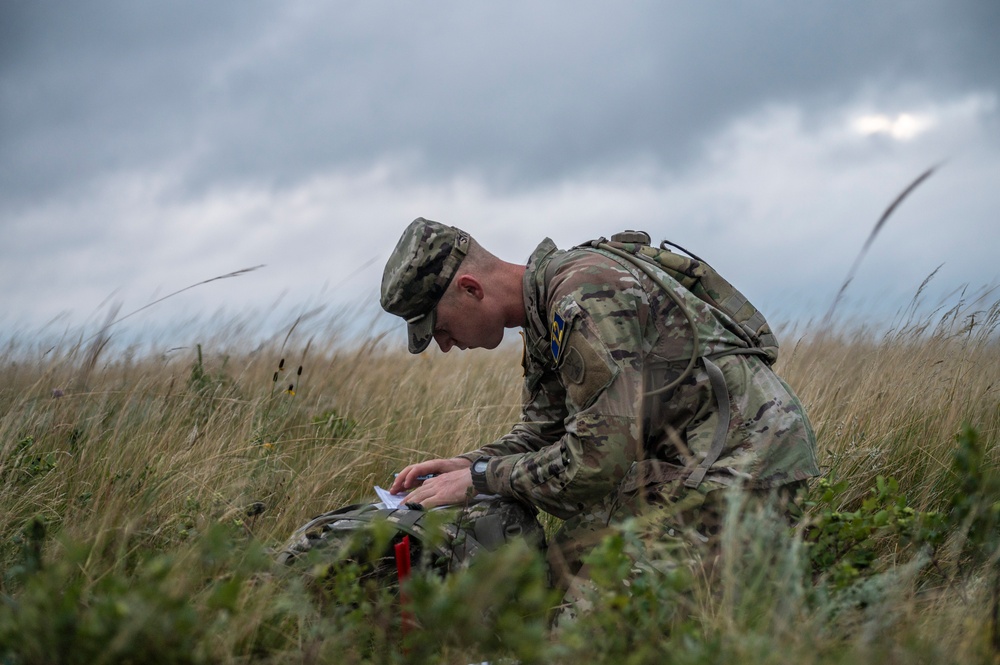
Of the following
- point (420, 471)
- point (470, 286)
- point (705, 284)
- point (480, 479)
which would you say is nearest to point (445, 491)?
point (480, 479)

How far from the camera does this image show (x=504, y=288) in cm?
319

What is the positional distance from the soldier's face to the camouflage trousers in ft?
2.56

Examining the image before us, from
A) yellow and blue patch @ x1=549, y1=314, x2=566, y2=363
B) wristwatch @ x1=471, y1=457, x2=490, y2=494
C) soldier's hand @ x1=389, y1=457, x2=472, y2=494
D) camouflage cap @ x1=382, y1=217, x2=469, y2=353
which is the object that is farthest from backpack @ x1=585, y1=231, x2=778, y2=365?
soldier's hand @ x1=389, y1=457, x2=472, y2=494

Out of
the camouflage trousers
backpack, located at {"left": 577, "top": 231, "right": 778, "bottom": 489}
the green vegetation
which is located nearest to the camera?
the green vegetation

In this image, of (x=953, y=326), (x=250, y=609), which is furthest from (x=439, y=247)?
(x=953, y=326)

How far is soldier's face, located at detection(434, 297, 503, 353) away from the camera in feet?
10.5

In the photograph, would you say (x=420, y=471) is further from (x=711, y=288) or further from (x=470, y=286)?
(x=711, y=288)

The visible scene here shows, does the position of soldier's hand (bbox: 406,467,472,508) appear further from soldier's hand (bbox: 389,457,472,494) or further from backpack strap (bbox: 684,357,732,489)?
backpack strap (bbox: 684,357,732,489)

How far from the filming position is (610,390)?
260cm

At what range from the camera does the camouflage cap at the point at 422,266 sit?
3.15 meters

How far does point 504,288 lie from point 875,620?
68.7 inches

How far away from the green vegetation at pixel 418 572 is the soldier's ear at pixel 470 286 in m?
1.15

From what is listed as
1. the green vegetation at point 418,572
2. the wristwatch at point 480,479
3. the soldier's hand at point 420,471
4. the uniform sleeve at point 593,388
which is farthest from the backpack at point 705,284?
the soldier's hand at point 420,471

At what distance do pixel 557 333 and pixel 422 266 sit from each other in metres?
0.69
